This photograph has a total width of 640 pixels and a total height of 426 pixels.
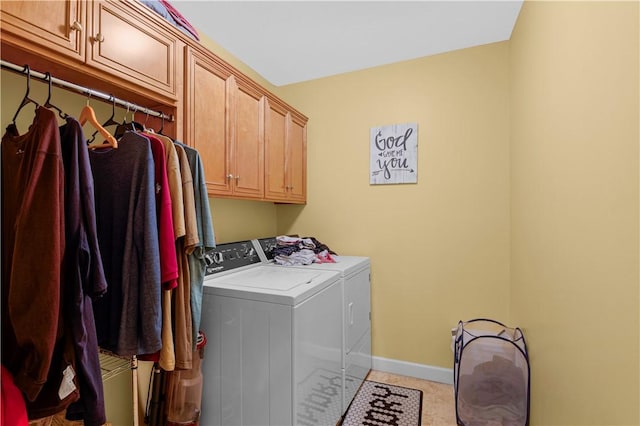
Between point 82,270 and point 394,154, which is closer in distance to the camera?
point 82,270

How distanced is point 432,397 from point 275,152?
214cm

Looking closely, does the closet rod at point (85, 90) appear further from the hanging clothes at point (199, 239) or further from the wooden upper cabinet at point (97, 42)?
the hanging clothes at point (199, 239)

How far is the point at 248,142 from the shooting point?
2002 millimetres

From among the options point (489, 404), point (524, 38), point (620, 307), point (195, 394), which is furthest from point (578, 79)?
point (195, 394)

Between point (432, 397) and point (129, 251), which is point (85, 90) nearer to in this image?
point (129, 251)

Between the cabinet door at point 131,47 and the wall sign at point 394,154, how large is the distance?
5.38ft

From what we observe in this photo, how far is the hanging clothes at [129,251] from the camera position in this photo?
3.64 ft

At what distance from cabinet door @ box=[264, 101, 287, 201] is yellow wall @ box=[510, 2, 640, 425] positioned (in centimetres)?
163

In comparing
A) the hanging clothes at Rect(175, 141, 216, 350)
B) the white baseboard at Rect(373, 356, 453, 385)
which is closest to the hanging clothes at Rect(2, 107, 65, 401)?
the hanging clothes at Rect(175, 141, 216, 350)

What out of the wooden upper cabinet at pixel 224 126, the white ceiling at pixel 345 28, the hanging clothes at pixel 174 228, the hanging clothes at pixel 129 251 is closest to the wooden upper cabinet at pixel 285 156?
the wooden upper cabinet at pixel 224 126

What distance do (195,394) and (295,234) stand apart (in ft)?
5.22

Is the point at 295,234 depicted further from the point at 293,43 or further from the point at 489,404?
the point at 489,404

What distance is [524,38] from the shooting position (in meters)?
1.81

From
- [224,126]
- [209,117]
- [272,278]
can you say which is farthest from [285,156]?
[272,278]
